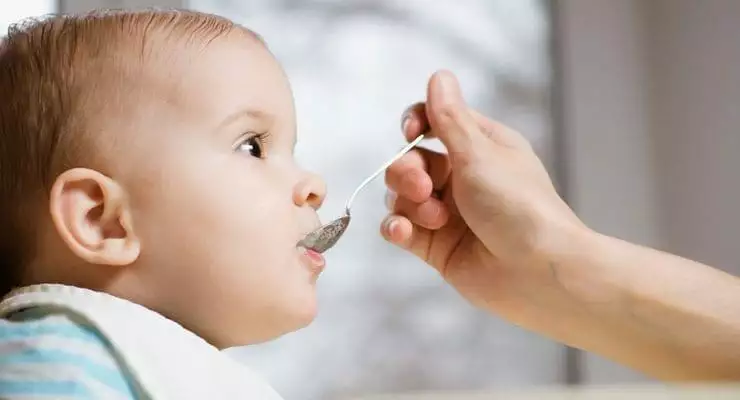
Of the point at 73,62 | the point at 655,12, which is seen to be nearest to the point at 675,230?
the point at 655,12

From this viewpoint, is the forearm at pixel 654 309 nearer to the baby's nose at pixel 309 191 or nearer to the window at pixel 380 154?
the baby's nose at pixel 309 191

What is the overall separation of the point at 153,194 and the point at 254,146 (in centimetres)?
10

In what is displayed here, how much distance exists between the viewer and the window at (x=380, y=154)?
131 cm

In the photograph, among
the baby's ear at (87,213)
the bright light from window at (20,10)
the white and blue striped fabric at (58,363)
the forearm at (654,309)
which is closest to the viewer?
the white and blue striped fabric at (58,363)

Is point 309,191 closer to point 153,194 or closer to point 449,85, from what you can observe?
point 153,194

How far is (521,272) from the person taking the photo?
93cm

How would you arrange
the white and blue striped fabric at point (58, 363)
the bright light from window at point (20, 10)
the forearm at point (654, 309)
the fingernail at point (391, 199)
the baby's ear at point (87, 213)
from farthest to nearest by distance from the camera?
1. the bright light from window at point (20, 10)
2. the fingernail at point (391, 199)
3. the forearm at point (654, 309)
4. the baby's ear at point (87, 213)
5. the white and blue striped fabric at point (58, 363)

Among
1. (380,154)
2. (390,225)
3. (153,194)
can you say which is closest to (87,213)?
(153,194)

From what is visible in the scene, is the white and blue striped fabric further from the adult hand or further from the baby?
the adult hand

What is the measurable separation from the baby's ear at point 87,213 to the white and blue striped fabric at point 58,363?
2.6 inches

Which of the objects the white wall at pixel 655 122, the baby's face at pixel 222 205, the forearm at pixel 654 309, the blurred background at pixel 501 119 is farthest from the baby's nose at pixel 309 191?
the white wall at pixel 655 122

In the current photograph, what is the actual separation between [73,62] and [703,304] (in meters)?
0.60

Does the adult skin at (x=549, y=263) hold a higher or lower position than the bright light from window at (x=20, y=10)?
lower

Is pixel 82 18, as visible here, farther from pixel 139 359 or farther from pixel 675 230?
pixel 675 230
